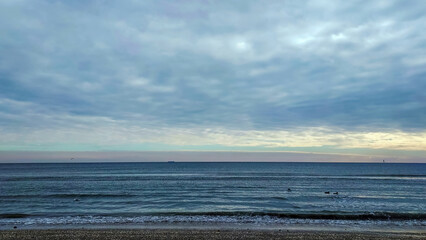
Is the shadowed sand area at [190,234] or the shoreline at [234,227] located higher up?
the shadowed sand area at [190,234]

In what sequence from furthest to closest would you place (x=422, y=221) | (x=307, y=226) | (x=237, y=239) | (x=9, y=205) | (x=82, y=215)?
(x=9, y=205) < (x=82, y=215) < (x=422, y=221) < (x=307, y=226) < (x=237, y=239)

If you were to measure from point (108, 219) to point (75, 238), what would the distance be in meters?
6.17

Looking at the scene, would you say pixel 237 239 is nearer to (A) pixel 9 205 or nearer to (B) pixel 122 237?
(B) pixel 122 237

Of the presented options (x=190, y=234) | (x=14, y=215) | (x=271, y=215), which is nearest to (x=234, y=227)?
(x=190, y=234)

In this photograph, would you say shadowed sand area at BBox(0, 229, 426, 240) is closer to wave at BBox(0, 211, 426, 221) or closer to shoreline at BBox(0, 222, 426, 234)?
shoreline at BBox(0, 222, 426, 234)

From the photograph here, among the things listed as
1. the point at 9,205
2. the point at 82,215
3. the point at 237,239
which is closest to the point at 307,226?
the point at 237,239

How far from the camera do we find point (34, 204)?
87.9 feet

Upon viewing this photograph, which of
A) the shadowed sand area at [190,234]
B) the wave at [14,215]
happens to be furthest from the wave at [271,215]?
the shadowed sand area at [190,234]

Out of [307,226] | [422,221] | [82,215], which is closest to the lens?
[307,226]

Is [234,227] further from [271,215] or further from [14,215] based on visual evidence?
[14,215]

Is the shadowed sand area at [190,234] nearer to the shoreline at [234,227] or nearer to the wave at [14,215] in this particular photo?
the shoreline at [234,227]

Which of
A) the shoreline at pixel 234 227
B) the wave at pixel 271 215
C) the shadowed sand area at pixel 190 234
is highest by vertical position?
the shadowed sand area at pixel 190 234

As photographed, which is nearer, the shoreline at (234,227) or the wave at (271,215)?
the shoreline at (234,227)

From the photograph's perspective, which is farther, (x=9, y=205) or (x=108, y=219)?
(x=9, y=205)
